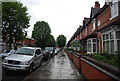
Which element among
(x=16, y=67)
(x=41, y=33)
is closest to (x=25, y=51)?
(x=16, y=67)

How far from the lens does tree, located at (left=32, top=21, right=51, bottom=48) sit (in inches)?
2183

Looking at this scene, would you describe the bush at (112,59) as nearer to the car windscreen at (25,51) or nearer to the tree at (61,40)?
the car windscreen at (25,51)

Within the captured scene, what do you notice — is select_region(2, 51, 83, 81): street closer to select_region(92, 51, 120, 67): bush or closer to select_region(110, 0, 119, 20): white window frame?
select_region(92, 51, 120, 67): bush

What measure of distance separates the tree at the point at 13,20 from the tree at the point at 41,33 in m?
29.8

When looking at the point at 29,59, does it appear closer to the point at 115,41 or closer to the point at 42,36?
the point at 115,41

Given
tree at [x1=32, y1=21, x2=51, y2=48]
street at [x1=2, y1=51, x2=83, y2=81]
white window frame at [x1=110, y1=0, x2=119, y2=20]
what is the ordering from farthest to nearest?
tree at [x1=32, y1=21, x2=51, y2=48] → white window frame at [x1=110, y1=0, x2=119, y2=20] → street at [x1=2, y1=51, x2=83, y2=81]

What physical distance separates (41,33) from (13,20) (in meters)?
32.3

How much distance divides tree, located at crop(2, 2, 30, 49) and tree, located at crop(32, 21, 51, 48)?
97.9 feet

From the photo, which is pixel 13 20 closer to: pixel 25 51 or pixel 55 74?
pixel 25 51

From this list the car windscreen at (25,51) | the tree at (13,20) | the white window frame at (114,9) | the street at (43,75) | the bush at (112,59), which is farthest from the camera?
the tree at (13,20)

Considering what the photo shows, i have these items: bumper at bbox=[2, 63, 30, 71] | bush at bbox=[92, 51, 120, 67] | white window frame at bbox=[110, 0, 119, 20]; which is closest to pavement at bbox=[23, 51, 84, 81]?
bumper at bbox=[2, 63, 30, 71]

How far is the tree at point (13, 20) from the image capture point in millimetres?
23556

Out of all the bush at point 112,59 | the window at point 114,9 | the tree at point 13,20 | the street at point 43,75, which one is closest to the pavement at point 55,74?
the street at point 43,75

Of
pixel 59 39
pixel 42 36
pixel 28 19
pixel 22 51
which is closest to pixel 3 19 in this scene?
pixel 28 19
